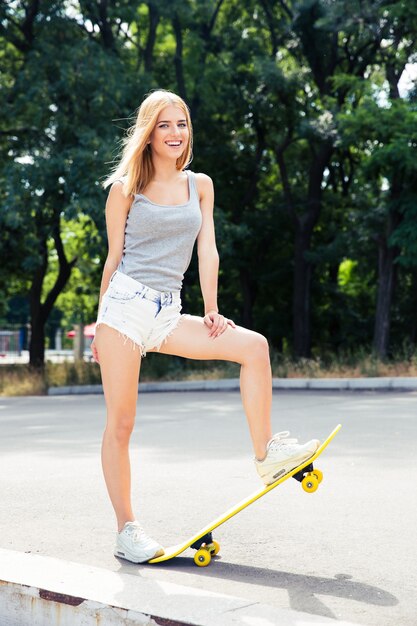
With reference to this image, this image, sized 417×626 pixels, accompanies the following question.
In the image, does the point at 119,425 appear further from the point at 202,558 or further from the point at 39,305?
the point at 39,305

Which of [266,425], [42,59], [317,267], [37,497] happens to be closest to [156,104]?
[266,425]

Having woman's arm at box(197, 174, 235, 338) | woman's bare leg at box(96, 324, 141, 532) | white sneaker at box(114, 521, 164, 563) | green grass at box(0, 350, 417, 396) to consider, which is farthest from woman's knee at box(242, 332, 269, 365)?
green grass at box(0, 350, 417, 396)

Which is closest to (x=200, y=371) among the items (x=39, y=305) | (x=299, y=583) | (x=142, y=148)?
(x=39, y=305)

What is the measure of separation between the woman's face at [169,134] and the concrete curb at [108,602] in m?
1.81

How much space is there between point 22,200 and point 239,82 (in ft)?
23.9

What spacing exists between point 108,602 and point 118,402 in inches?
44.0

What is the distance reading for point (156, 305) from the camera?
13.4 ft

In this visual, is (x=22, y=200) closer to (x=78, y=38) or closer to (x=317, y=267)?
(x=78, y=38)

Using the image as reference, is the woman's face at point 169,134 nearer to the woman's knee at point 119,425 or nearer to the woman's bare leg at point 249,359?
the woman's bare leg at point 249,359

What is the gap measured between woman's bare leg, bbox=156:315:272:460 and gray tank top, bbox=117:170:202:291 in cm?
29

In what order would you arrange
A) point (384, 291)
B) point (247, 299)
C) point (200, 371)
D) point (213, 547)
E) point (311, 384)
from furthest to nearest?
point (247, 299), point (384, 291), point (200, 371), point (311, 384), point (213, 547)

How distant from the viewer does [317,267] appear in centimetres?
2820

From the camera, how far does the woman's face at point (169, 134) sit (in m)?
4.20

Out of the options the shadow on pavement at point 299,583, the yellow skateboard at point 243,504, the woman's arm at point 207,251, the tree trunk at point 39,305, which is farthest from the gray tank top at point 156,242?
the tree trunk at point 39,305
